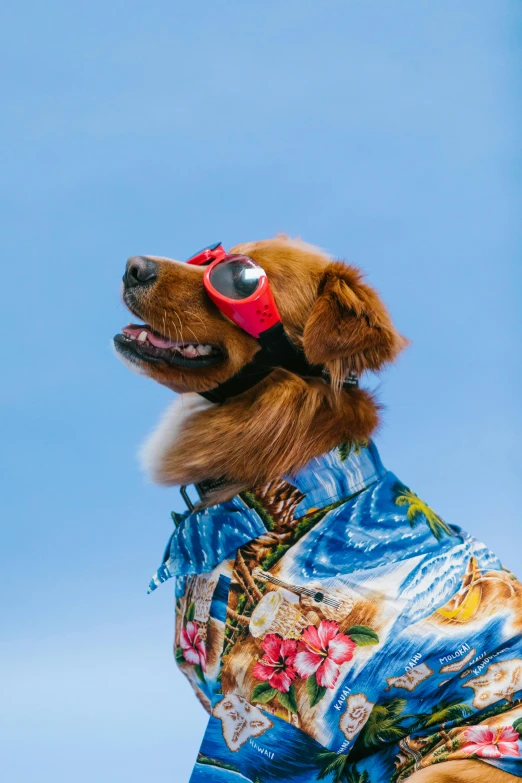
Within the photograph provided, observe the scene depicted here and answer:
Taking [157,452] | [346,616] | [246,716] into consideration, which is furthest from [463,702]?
[157,452]

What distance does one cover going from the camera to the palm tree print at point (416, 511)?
3250 millimetres

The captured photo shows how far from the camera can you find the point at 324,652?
2936 millimetres

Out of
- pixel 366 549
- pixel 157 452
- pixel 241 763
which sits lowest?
pixel 241 763

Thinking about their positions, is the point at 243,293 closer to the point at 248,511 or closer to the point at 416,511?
the point at 248,511

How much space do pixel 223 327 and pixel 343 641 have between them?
1237mm

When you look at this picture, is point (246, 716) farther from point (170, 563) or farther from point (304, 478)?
point (304, 478)

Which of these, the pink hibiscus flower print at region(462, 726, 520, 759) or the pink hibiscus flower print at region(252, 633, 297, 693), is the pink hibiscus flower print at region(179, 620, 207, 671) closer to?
the pink hibiscus flower print at region(252, 633, 297, 693)

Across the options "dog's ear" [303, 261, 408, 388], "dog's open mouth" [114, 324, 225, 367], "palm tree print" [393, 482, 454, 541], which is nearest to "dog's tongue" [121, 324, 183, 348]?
"dog's open mouth" [114, 324, 225, 367]

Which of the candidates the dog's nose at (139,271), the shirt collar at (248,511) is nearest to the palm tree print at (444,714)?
the shirt collar at (248,511)

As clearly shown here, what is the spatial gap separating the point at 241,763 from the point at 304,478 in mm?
987

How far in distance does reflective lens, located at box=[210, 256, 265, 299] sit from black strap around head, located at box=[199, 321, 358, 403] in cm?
18

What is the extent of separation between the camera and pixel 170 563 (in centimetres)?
331

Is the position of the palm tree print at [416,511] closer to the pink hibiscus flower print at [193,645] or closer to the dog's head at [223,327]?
the dog's head at [223,327]

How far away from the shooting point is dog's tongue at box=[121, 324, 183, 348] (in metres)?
3.41
